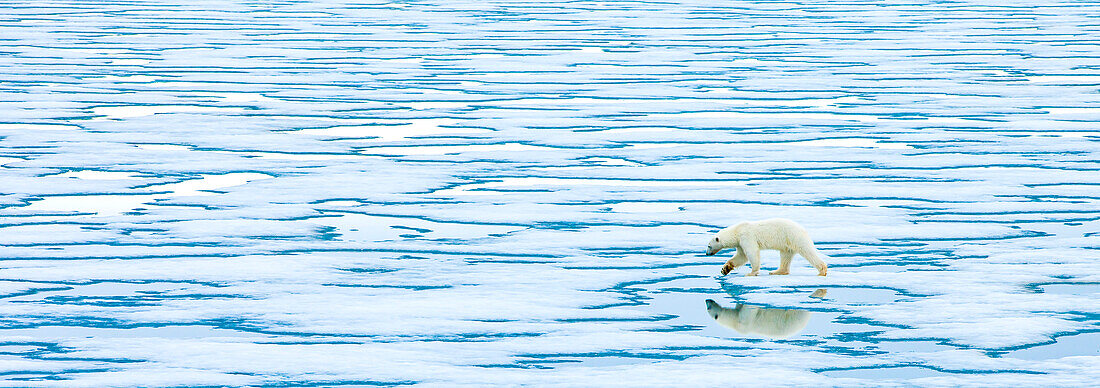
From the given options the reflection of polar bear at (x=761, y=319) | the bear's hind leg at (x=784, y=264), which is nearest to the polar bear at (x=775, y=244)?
the bear's hind leg at (x=784, y=264)

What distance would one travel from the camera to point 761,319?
488cm

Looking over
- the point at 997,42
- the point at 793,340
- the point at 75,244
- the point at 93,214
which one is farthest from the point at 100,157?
the point at 997,42

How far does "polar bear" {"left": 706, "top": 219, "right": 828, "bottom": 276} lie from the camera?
5371 mm

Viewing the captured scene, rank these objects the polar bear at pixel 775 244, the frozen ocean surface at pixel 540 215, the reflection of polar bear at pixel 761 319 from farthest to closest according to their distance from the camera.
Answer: the polar bear at pixel 775 244, the reflection of polar bear at pixel 761 319, the frozen ocean surface at pixel 540 215

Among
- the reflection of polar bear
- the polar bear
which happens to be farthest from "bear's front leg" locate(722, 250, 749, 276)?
the reflection of polar bear

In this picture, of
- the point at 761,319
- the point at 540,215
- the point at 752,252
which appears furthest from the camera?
the point at 540,215

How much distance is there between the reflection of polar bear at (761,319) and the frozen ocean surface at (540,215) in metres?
0.01

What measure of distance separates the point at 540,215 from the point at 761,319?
1837 mm

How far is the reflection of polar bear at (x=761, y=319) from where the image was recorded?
15.5 feet

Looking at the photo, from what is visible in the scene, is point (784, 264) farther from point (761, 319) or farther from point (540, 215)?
point (540, 215)

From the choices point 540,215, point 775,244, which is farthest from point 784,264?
point 540,215

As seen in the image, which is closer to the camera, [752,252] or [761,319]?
[761,319]

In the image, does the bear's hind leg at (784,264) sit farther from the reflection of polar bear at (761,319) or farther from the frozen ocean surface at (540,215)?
the reflection of polar bear at (761,319)

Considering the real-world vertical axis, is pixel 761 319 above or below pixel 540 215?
below
